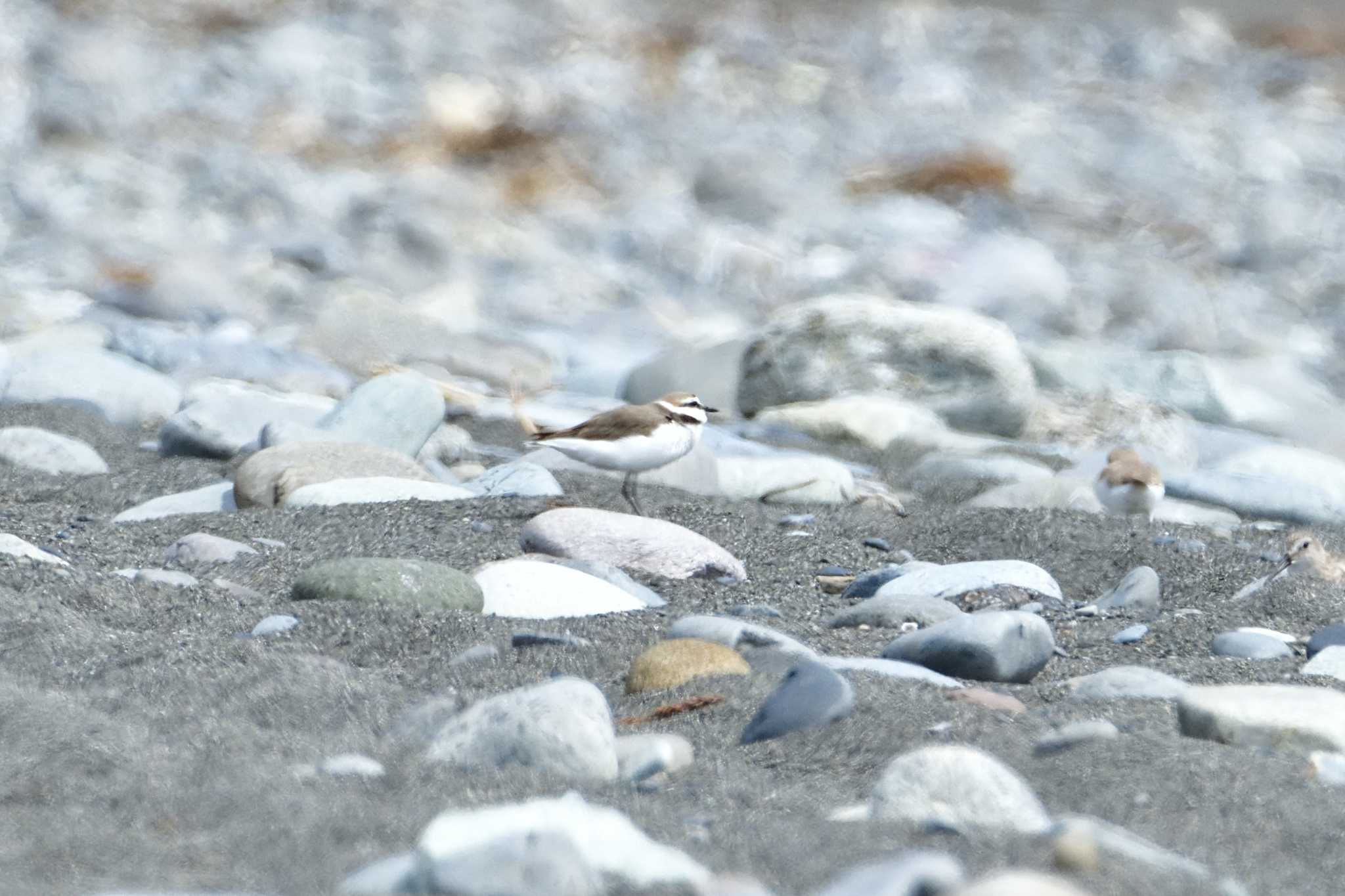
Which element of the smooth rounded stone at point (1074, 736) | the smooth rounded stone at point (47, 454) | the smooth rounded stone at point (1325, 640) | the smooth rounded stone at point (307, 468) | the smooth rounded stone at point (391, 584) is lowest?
the smooth rounded stone at point (47, 454)

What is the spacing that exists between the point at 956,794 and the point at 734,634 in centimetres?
98

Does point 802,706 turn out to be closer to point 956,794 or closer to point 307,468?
point 956,794

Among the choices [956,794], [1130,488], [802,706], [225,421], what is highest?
[956,794]

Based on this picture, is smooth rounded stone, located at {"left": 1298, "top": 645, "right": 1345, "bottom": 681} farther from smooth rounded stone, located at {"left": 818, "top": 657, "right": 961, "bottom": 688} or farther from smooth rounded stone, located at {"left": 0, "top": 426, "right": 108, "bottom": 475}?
smooth rounded stone, located at {"left": 0, "top": 426, "right": 108, "bottom": 475}

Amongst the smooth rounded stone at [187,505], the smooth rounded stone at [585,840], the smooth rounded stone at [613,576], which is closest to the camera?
the smooth rounded stone at [585,840]

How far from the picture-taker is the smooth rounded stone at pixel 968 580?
384 centimetres

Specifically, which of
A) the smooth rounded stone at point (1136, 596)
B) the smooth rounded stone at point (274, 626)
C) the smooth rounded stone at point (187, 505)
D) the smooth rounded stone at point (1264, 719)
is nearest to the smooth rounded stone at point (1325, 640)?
the smooth rounded stone at point (1136, 596)

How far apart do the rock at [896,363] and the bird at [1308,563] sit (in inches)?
136

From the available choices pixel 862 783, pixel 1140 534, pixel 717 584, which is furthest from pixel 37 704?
pixel 1140 534

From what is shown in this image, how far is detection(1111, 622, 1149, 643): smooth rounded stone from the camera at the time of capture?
11.3 feet

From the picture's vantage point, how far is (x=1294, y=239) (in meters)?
13.7

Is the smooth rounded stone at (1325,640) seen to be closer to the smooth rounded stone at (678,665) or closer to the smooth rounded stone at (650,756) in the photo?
the smooth rounded stone at (678,665)

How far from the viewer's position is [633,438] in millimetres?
4590

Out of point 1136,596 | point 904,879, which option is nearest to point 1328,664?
point 1136,596
